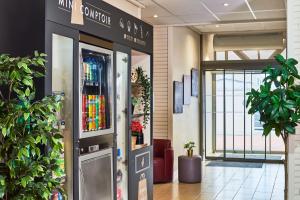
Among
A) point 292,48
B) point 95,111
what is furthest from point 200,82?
point 95,111

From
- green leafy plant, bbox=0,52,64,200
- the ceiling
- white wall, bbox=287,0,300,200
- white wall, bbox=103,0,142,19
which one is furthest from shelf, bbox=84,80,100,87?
the ceiling

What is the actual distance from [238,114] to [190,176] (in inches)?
147

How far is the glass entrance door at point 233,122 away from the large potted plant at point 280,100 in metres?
6.58

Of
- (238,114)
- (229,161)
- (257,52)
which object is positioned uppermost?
(257,52)

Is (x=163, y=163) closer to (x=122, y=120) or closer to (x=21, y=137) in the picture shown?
(x=122, y=120)

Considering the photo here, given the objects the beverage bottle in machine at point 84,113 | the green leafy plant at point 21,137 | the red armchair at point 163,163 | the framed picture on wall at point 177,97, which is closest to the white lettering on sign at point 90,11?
the beverage bottle in machine at point 84,113

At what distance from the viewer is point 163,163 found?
27.2ft

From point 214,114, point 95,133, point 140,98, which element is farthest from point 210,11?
point 214,114

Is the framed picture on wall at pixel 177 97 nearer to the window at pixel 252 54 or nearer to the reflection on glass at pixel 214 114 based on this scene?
the reflection on glass at pixel 214 114

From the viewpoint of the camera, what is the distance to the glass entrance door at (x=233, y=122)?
11.5 m

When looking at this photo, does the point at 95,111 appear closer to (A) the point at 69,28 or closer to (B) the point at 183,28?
(A) the point at 69,28

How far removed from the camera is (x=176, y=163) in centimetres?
930

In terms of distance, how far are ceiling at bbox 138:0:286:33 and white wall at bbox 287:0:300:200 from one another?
1.60 meters

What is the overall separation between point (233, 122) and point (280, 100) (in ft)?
22.8
